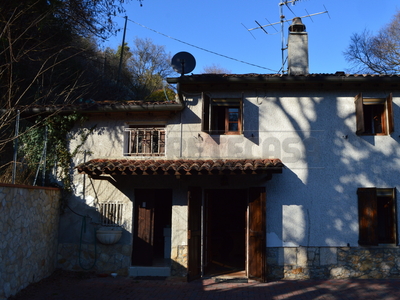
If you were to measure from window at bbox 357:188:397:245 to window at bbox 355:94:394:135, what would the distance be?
5.29 feet

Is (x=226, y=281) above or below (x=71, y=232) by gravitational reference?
below

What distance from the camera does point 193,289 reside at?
7941 mm

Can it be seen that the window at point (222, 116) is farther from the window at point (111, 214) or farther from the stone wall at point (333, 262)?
the stone wall at point (333, 262)

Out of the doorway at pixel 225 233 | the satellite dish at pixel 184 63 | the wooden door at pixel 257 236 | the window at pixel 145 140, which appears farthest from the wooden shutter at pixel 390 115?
the window at pixel 145 140

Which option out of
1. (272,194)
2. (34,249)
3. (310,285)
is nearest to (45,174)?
(34,249)

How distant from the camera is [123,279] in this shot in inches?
347

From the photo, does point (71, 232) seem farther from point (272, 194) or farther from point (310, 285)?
point (310, 285)

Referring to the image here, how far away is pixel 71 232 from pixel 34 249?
5.18 feet

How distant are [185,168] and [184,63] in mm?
3503

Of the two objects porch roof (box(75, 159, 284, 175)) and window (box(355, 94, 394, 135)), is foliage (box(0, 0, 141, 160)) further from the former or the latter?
window (box(355, 94, 394, 135))

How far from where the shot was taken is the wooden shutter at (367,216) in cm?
868

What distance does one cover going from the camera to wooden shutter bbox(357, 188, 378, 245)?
8.68 m

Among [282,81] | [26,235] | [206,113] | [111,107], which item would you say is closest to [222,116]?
[206,113]

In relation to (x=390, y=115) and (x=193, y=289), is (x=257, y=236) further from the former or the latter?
(x=390, y=115)
